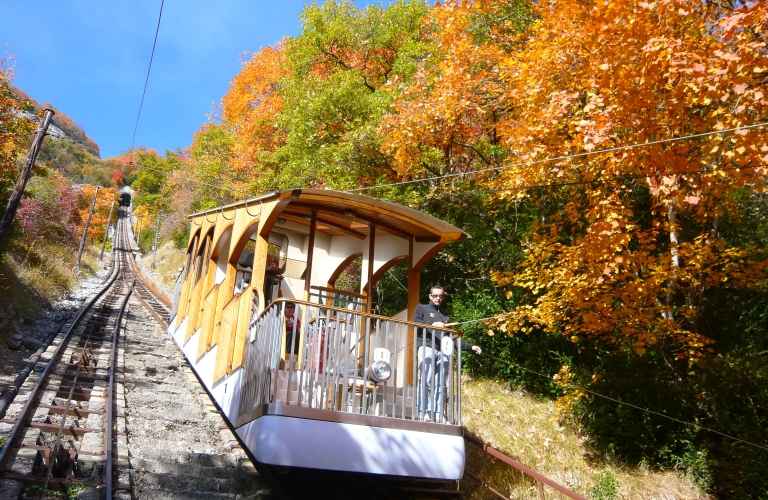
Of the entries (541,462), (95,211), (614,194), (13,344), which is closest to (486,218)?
(614,194)

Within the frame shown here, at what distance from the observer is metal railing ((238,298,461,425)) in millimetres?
5031

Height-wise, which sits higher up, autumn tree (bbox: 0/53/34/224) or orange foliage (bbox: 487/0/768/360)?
autumn tree (bbox: 0/53/34/224)

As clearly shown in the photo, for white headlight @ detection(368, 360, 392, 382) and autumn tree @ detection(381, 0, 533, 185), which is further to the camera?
autumn tree @ detection(381, 0, 533, 185)

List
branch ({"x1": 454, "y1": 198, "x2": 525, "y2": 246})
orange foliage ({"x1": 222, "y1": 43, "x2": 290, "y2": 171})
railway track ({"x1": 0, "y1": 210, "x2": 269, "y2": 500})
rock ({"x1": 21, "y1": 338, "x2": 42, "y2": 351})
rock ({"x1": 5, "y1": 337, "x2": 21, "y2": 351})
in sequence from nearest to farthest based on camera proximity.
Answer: railway track ({"x1": 0, "y1": 210, "x2": 269, "y2": 500}), rock ({"x1": 5, "y1": 337, "x2": 21, "y2": 351}), branch ({"x1": 454, "y1": 198, "x2": 525, "y2": 246}), rock ({"x1": 21, "y1": 338, "x2": 42, "y2": 351}), orange foliage ({"x1": 222, "y1": 43, "x2": 290, "y2": 171})

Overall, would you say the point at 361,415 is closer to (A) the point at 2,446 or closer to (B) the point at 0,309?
(A) the point at 2,446

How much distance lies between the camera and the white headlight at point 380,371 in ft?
17.5


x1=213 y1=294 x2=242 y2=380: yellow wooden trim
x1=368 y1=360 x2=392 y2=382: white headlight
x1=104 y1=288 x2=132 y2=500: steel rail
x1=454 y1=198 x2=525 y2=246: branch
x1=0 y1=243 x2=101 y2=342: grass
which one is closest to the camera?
x1=104 y1=288 x2=132 y2=500: steel rail

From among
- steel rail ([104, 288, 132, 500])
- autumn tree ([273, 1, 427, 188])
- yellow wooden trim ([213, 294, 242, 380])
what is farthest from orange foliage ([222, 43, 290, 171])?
yellow wooden trim ([213, 294, 242, 380])

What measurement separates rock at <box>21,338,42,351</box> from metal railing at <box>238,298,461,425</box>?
770 cm

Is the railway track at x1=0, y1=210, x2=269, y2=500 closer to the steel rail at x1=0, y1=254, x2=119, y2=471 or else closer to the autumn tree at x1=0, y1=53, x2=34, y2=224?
the steel rail at x1=0, y1=254, x2=119, y2=471

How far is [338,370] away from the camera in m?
5.09

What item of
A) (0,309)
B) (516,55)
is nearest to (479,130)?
(516,55)

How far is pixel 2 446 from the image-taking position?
5520mm

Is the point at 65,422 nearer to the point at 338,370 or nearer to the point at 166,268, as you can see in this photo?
the point at 338,370
